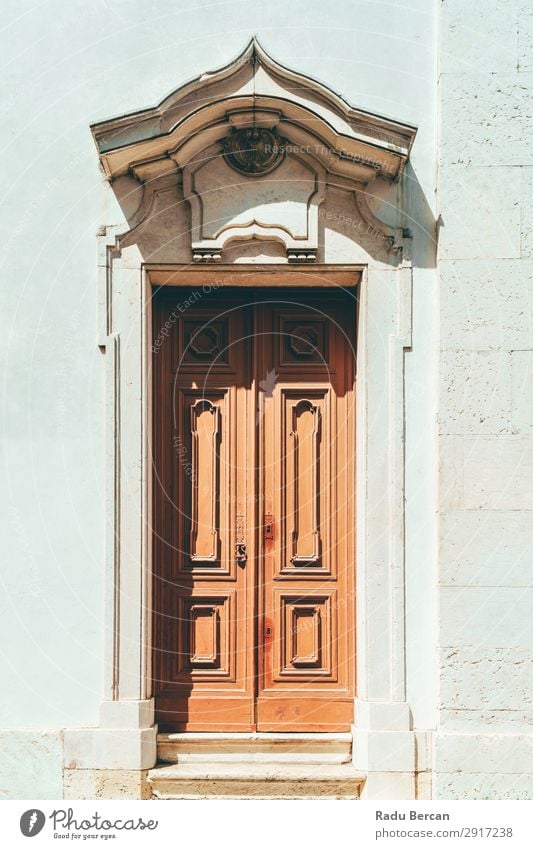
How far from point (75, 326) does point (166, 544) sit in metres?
1.42

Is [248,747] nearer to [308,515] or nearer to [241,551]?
[241,551]

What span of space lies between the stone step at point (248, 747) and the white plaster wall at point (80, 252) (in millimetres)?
568

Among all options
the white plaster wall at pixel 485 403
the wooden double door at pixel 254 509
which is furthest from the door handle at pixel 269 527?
the white plaster wall at pixel 485 403

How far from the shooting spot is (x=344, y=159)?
678 cm

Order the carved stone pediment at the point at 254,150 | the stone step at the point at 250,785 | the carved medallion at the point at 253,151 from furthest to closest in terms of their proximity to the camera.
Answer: the carved medallion at the point at 253,151, the stone step at the point at 250,785, the carved stone pediment at the point at 254,150

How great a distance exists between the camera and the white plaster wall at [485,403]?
6703 millimetres

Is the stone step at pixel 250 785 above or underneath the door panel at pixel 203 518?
underneath

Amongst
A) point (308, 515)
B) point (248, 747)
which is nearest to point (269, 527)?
point (308, 515)

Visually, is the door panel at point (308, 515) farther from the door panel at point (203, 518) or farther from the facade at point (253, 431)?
the door panel at point (203, 518)

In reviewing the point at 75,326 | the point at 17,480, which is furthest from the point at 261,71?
the point at 17,480

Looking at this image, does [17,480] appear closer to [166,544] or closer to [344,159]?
[166,544]

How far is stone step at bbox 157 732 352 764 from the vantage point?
693cm

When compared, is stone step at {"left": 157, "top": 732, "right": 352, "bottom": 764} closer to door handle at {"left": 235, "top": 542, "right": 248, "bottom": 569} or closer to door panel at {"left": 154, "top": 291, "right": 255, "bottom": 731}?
door panel at {"left": 154, "top": 291, "right": 255, "bottom": 731}
